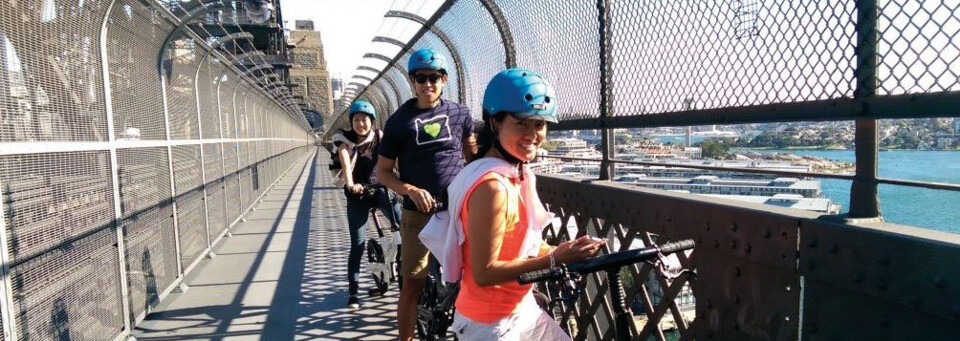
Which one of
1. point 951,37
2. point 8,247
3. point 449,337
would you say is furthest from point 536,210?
point 8,247

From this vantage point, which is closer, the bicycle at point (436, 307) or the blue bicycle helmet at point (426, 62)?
the bicycle at point (436, 307)

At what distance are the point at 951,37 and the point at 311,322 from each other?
414 centimetres

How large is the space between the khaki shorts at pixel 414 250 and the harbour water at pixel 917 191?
2153mm

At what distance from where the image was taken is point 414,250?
3.36 meters

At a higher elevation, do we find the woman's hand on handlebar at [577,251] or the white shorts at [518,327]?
the woman's hand on handlebar at [577,251]

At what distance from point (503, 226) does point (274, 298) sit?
12.6 ft

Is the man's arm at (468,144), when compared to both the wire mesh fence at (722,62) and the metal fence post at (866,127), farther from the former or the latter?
the metal fence post at (866,127)

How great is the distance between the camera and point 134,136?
4.24m

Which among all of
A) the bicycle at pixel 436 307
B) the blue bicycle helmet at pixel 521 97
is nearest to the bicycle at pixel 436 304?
the bicycle at pixel 436 307

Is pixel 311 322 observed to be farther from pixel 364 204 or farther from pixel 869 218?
pixel 869 218

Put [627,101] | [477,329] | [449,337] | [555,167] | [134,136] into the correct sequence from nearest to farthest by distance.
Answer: [477,329], [627,101], [449,337], [134,136], [555,167]

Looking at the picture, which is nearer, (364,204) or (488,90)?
(488,90)

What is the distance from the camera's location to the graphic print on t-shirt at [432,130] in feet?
11.0

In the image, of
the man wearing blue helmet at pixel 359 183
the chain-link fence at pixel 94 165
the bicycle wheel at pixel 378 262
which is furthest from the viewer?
the bicycle wheel at pixel 378 262
